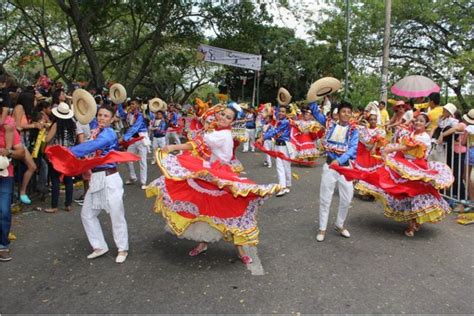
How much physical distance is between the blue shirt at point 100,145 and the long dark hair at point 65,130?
259 cm

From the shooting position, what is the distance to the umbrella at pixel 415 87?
9031 mm

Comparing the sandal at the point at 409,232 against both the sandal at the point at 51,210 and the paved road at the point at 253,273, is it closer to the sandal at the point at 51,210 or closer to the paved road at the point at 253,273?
the paved road at the point at 253,273

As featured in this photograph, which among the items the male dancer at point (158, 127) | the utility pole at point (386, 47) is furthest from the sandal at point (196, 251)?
the utility pole at point (386, 47)

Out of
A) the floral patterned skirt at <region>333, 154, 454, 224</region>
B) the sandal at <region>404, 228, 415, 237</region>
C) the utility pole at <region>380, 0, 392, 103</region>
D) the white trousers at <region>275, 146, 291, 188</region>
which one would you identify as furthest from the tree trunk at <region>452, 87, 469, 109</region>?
the sandal at <region>404, 228, 415, 237</region>

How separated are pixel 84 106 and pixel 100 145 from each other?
1.91 feet

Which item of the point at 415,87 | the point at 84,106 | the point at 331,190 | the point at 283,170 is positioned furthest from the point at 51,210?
the point at 415,87

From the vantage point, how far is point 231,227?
4.51m

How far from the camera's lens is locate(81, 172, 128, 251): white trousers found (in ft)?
15.7

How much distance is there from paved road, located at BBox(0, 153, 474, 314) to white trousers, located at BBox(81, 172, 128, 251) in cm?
25

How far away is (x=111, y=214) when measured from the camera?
4.78 m

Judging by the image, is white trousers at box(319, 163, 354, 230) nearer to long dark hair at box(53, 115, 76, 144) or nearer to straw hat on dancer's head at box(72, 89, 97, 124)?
straw hat on dancer's head at box(72, 89, 97, 124)

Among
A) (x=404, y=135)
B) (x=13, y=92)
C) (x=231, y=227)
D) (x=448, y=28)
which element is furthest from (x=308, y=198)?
(x=448, y=28)

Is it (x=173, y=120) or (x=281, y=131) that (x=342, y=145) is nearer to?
(x=281, y=131)

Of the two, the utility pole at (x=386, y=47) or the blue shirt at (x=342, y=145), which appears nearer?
the blue shirt at (x=342, y=145)
